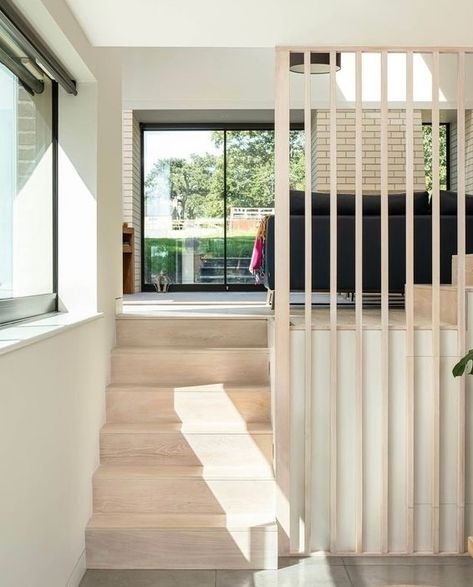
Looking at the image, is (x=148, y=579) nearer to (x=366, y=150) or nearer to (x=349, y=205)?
(x=349, y=205)

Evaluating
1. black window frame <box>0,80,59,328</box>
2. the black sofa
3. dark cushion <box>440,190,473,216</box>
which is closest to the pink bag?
the black sofa

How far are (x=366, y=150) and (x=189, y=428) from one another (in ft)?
20.0

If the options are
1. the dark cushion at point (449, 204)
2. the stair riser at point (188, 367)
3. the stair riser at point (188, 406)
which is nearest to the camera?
the stair riser at point (188, 406)

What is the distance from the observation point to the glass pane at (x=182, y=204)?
10.3 m

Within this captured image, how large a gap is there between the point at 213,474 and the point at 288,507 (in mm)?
413

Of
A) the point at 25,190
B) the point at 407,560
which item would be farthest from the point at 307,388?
the point at 25,190

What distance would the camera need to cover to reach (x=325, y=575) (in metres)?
3.19

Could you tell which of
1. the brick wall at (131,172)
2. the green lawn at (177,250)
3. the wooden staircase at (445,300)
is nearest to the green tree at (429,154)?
the green lawn at (177,250)

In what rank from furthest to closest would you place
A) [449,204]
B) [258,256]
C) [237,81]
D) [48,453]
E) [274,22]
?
[237,81] → [258,256] → [449,204] → [274,22] → [48,453]

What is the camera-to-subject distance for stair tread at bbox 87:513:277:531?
3.36 meters

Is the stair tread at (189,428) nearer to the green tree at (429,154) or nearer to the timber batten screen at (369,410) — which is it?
the timber batten screen at (369,410)

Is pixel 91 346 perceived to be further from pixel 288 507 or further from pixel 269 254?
pixel 269 254

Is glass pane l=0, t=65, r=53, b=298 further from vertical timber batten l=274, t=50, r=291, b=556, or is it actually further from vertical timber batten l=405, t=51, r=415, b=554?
vertical timber batten l=405, t=51, r=415, b=554

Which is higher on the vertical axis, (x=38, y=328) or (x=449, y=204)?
(x=449, y=204)
